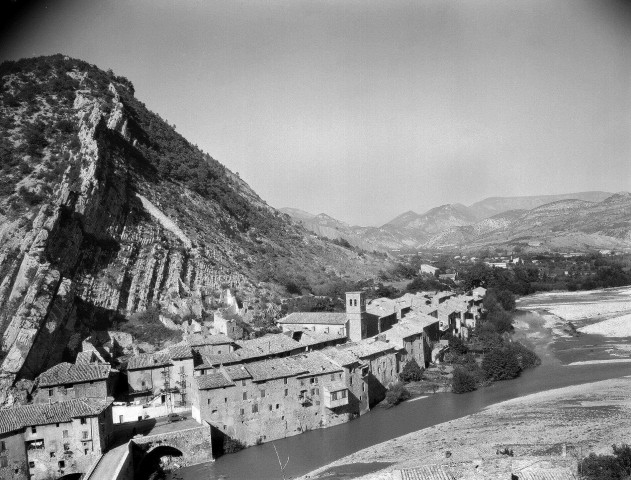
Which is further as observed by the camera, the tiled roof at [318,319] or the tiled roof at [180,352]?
the tiled roof at [318,319]

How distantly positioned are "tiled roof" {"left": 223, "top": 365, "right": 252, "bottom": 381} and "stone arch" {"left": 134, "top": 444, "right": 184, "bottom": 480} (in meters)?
4.81

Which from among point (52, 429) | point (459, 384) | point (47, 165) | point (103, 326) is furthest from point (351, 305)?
point (47, 165)

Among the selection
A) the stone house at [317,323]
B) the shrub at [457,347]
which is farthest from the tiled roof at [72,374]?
the shrub at [457,347]

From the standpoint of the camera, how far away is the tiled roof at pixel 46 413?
82.5ft

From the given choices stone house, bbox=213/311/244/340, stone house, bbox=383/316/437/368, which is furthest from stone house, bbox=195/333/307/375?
stone house, bbox=383/316/437/368

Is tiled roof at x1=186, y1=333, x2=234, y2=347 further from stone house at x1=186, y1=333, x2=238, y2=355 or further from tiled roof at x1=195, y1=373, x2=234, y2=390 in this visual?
tiled roof at x1=195, y1=373, x2=234, y2=390

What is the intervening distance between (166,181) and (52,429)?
157 ft

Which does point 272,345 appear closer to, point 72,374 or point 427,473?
point 72,374

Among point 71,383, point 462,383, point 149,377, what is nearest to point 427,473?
point 462,383

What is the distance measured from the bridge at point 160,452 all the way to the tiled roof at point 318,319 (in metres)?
18.7

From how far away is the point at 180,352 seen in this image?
3453cm

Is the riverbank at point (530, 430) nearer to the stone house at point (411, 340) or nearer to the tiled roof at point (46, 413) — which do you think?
the stone house at point (411, 340)

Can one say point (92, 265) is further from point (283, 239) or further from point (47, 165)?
point (283, 239)

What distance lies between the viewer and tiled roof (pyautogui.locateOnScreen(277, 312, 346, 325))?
4584 centimetres
